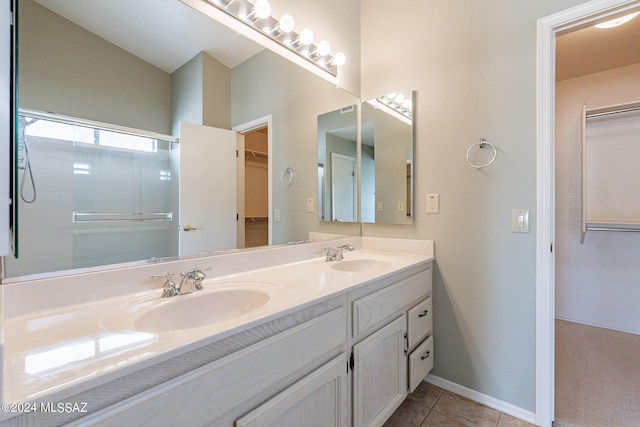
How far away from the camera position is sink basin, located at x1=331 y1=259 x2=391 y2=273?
165 centimetres

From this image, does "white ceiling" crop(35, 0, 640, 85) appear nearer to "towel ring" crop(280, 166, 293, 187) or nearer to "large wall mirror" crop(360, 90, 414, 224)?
"towel ring" crop(280, 166, 293, 187)

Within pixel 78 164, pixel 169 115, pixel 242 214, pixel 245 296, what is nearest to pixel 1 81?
pixel 78 164

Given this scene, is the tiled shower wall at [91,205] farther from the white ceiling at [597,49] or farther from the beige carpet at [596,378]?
the white ceiling at [597,49]

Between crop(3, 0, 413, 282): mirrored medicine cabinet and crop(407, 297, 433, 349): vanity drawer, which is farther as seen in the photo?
crop(407, 297, 433, 349): vanity drawer

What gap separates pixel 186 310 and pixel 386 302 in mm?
821

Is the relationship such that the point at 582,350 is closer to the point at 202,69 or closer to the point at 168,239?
the point at 168,239

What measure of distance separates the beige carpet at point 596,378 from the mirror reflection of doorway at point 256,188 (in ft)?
5.80

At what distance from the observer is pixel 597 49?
220cm

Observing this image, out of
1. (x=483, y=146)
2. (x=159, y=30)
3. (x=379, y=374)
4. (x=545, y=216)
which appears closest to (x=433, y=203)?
(x=483, y=146)

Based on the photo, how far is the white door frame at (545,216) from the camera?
4.56 feet

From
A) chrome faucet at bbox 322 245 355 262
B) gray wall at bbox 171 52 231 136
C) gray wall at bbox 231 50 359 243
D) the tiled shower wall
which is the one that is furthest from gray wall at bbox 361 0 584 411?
the tiled shower wall

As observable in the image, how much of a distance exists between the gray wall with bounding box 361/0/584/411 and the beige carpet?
335 mm

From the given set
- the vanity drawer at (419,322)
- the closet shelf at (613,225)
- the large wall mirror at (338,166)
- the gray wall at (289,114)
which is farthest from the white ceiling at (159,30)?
the closet shelf at (613,225)

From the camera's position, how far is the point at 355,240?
2.05 meters
